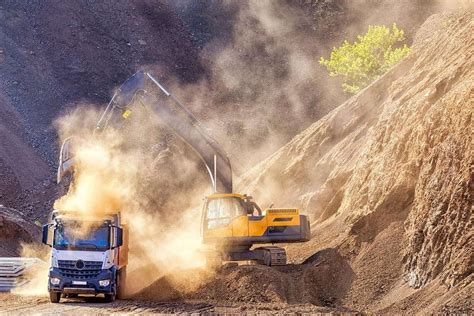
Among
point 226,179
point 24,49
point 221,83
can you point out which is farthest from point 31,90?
point 226,179

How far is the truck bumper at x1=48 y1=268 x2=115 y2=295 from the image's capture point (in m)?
27.6

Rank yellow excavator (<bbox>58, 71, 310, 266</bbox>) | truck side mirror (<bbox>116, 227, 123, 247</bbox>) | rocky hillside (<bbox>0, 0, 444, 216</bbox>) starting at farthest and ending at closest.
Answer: rocky hillside (<bbox>0, 0, 444, 216</bbox>) < yellow excavator (<bbox>58, 71, 310, 266</bbox>) < truck side mirror (<bbox>116, 227, 123, 247</bbox>)

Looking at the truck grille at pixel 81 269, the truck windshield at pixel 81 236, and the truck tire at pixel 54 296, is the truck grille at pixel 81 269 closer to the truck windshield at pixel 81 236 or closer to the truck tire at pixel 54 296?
the truck windshield at pixel 81 236

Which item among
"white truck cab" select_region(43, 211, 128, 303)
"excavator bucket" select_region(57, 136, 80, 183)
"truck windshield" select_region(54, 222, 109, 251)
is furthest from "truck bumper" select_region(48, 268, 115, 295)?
"excavator bucket" select_region(57, 136, 80, 183)

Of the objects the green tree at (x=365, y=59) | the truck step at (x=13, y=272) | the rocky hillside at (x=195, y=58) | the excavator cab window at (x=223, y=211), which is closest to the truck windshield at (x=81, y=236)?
the excavator cab window at (x=223, y=211)

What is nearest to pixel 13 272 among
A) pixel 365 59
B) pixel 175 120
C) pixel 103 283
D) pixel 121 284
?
pixel 121 284

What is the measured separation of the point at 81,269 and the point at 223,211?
19.5 ft

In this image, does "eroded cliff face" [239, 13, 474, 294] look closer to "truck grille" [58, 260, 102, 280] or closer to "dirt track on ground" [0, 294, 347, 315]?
"dirt track on ground" [0, 294, 347, 315]

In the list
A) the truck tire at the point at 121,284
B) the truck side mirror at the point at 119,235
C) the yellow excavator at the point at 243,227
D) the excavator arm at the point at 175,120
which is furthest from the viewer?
the excavator arm at the point at 175,120

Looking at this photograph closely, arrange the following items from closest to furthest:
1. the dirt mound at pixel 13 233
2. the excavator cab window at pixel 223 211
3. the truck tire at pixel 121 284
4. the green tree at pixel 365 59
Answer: the truck tire at pixel 121 284
the excavator cab window at pixel 223 211
the dirt mound at pixel 13 233
the green tree at pixel 365 59

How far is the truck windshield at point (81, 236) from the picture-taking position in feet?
91.7

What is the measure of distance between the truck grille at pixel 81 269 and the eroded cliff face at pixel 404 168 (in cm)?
821

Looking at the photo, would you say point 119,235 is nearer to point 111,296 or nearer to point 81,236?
point 81,236

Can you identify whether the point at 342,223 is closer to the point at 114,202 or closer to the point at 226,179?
the point at 226,179
